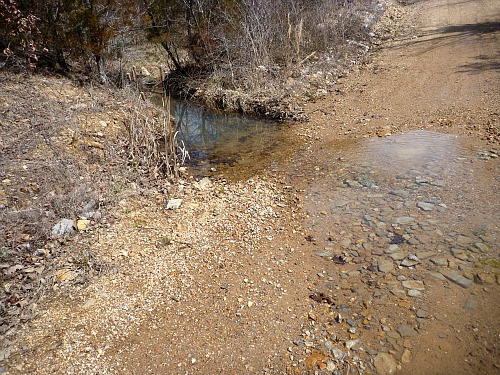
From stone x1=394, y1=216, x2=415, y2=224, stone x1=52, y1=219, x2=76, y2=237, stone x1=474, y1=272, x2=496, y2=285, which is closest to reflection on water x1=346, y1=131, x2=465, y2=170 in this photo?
stone x1=394, y1=216, x2=415, y2=224

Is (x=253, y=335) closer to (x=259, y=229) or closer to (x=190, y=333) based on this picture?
(x=190, y=333)

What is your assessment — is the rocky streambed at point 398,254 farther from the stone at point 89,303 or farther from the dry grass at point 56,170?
the dry grass at point 56,170

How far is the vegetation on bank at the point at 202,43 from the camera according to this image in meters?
7.37

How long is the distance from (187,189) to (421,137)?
3622 millimetres

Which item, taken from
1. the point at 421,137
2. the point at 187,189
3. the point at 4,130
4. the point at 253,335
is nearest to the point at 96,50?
the point at 4,130

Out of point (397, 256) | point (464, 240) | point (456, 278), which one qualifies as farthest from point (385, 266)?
point (464, 240)

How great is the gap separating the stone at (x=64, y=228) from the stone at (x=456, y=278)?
145 inches

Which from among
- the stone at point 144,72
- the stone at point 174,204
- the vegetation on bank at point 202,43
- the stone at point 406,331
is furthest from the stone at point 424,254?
the stone at point 144,72

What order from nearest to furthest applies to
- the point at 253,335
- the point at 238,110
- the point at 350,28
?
the point at 253,335
the point at 238,110
the point at 350,28

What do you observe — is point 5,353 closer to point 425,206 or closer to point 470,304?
point 470,304

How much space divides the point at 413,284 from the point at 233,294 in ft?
5.11

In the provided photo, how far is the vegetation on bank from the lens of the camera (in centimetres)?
737

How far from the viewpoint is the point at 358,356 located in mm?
2545

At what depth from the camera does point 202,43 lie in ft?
30.3
